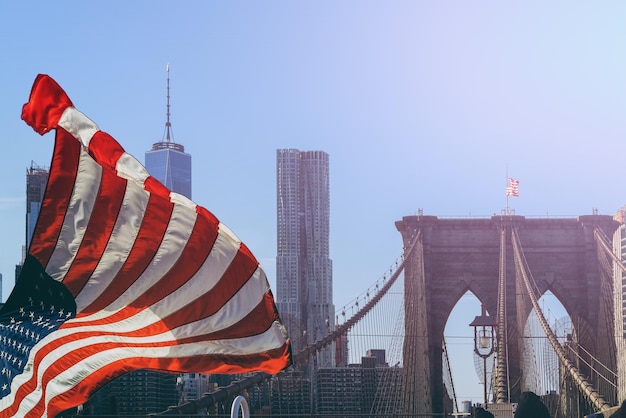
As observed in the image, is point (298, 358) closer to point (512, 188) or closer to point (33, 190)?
point (512, 188)

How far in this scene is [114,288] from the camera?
12508 millimetres

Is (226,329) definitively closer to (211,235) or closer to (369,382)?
(211,235)

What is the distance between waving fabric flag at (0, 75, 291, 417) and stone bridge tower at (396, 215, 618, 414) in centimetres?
5050

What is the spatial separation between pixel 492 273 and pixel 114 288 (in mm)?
51968

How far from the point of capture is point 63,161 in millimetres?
12609

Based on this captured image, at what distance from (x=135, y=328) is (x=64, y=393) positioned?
842 millimetres

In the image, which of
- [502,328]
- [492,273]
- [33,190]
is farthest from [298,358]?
[33,190]

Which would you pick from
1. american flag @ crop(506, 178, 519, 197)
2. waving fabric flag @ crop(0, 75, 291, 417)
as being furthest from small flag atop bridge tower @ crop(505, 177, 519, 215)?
waving fabric flag @ crop(0, 75, 291, 417)

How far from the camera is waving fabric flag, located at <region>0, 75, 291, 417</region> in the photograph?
480 inches

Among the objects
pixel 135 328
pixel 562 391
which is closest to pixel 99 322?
pixel 135 328

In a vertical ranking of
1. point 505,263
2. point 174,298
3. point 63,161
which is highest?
point 505,263

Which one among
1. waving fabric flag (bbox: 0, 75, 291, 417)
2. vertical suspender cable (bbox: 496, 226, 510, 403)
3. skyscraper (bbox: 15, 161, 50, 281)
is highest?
skyscraper (bbox: 15, 161, 50, 281)

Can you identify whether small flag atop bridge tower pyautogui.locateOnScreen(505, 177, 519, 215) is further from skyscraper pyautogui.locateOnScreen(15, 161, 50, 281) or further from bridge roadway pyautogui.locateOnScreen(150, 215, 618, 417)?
skyscraper pyautogui.locateOnScreen(15, 161, 50, 281)

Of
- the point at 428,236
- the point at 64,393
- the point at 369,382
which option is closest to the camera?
the point at 64,393
